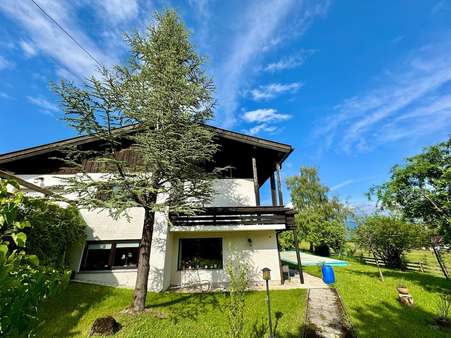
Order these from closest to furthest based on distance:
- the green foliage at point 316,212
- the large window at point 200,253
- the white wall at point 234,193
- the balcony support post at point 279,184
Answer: the large window at point 200,253, the balcony support post at point 279,184, the white wall at point 234,193, the green foliage at point 316,212

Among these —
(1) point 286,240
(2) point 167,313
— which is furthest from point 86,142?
(1) point 286,240

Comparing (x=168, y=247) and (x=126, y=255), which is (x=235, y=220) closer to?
(x=168, y=247)

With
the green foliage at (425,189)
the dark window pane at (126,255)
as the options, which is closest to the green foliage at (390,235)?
the green foliage at (425,189)

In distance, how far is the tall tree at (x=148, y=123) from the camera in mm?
7125

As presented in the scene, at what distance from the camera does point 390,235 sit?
17.9 meters

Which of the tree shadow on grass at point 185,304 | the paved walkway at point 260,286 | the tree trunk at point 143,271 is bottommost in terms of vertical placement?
the tree shadow on grass at point 185,304

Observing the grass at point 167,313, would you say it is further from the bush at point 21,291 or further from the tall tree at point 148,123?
the bush at point 21,291

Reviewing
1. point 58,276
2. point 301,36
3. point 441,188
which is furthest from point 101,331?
point 301,36

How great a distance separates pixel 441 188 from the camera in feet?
32.8

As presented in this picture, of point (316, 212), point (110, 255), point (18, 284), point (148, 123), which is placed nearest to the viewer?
point (18, 284)

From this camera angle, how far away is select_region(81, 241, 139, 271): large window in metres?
10.3

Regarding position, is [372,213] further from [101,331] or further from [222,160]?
[101,331]

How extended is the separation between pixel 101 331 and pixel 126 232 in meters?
5.68

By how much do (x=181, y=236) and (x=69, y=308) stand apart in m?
5.48
